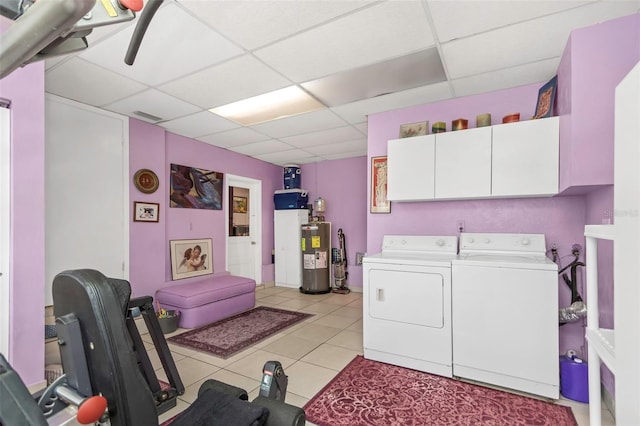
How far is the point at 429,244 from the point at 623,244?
2.35m

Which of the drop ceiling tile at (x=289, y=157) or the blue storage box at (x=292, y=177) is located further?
the blue storage box at (x=292, y=177)

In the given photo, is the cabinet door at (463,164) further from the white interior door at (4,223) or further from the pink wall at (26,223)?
the white interior door at (4,223)

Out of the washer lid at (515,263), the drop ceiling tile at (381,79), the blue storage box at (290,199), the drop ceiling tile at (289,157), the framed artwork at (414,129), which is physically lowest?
the washer lid at (515,263)

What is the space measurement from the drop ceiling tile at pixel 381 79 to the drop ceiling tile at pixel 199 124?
1.42 m

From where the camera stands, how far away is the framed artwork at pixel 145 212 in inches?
151

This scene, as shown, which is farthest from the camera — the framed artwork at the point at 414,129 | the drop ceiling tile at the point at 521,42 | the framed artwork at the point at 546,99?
the framed artwork at the point at 414,129

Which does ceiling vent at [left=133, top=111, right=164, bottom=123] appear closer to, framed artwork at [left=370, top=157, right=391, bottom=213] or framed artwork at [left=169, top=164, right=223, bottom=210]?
framed artwork at [left=169, top=164, right=223, bottom=210]

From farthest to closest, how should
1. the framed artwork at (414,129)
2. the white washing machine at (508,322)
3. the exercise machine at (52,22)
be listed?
the framed artwork at (414,129), the white washing machine at (508,322), the exercise machine at (52,22)

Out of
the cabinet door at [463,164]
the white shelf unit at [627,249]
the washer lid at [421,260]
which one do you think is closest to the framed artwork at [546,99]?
the cabinet door at [463,164]

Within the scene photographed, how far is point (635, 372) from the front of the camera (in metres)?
0.78

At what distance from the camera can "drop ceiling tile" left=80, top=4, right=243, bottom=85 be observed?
2029 millimetres

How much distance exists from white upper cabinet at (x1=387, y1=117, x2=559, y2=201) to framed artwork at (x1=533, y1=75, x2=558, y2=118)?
193mm

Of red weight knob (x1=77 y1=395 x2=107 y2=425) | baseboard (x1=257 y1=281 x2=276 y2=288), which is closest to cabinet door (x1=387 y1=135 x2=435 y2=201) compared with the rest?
red weight knob (x1=77 y1=395 x2=107 y2=425)

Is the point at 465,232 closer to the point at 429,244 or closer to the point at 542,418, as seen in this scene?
the point at 429,244
